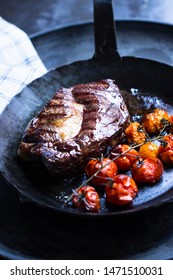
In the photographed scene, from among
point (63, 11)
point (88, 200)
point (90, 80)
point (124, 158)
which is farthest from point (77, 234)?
point (63, 11)

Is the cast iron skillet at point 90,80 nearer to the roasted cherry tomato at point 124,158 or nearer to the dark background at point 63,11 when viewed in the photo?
the roasted cherry tomato at point 124,158

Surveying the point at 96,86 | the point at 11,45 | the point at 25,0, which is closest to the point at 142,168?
the point at 96,86

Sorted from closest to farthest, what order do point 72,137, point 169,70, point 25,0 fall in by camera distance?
1. point 72,137
2. point 169,70
3. point 25,0

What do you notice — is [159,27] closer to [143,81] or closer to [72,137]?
[143,81]

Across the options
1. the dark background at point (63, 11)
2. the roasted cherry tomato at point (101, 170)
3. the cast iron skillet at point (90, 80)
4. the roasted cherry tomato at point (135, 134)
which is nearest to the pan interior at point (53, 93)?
the cast iron skillet at point (90, 80)

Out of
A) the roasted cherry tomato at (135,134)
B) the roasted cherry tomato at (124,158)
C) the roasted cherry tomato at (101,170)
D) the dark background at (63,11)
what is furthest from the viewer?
the dark background at (63,11)

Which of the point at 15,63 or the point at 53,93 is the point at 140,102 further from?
the point at 15,63

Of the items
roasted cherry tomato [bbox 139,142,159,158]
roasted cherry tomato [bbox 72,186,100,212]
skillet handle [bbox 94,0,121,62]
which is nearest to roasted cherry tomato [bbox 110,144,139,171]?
roasted cherry tomato [bbox 139,142,159,158]
